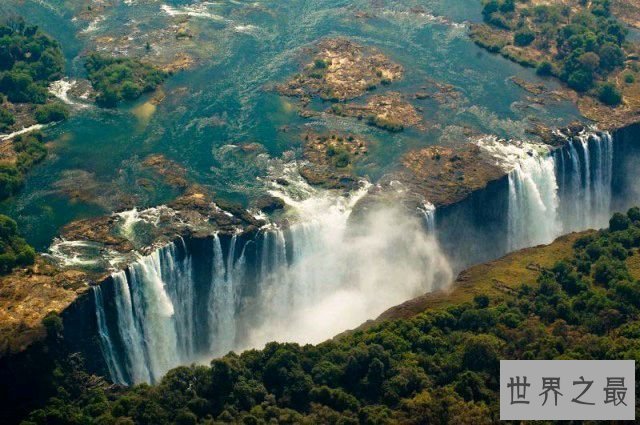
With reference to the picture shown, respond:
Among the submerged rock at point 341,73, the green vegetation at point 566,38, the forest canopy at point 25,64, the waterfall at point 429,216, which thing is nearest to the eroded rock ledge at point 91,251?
A: the waterfall at point 429,216

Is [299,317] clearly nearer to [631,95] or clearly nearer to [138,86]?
[138,86]

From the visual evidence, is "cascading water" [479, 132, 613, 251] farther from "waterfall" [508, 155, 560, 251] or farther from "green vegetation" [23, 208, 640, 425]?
"green vegetation" [23, 208, 640, 425]

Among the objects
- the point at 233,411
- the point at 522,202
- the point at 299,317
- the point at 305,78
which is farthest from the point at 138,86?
the point at 233,411

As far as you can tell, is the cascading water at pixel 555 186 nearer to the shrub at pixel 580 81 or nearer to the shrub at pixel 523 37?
the shrub at pixel 580 81

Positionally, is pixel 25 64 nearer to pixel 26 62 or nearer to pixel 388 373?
pixel 26 62

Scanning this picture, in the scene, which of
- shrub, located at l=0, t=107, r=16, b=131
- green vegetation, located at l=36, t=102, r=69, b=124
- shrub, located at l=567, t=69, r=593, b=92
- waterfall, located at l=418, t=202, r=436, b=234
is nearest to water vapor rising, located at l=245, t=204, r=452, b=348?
waterfall, located at l=418, t=202, r=436, b=234
